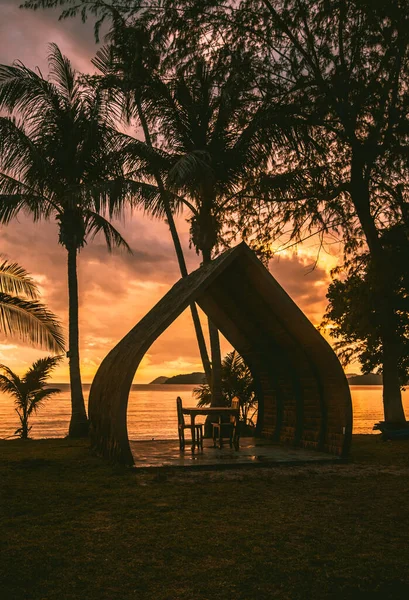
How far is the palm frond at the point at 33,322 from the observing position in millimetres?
16469

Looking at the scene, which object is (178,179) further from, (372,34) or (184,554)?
(184,554)

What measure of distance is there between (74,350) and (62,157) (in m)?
5.40

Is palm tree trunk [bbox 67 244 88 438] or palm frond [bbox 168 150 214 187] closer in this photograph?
palm frond [bbox 168 150 214 187]

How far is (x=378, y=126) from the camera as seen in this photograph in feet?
54.7

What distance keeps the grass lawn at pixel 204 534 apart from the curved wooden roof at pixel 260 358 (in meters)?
1.26

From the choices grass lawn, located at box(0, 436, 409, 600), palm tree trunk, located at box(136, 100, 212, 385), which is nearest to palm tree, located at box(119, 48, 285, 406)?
palm tree trunk, located at box(136, 100, 212, 385)

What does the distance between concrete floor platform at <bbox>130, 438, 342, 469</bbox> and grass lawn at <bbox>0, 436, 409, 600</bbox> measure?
17.8 inches

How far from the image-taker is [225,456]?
11227 millimetres

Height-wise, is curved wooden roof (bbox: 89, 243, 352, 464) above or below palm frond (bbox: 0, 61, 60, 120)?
below

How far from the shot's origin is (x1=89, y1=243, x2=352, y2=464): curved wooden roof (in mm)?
9992

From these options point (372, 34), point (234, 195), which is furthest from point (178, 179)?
point (372, 34)

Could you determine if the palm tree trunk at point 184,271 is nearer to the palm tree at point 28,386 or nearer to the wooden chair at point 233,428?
the palm tree at point 28,386

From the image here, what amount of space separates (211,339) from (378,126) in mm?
7524

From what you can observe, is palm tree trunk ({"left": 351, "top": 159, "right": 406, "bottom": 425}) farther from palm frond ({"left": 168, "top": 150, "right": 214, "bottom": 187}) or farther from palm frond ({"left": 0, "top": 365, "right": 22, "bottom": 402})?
palm frond ({"left": 0, "top": 365, "right": 22, "bottom": 402})
